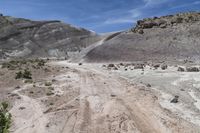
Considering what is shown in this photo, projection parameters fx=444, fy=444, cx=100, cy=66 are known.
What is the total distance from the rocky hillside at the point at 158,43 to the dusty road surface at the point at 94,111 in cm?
2888

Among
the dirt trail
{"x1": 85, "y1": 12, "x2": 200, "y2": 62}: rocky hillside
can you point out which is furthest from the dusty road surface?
{"x1": 85, "y1": 12, "x2": 200, "y2": 62}: rocky hillside

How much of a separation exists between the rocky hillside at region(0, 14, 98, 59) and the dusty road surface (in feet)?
319

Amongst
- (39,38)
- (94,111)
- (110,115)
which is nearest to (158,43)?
(94,111)

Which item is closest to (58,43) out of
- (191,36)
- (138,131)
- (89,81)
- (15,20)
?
(15,20)

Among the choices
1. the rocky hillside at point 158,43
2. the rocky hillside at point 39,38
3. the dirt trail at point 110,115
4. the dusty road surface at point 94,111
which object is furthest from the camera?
the rocky hillside at point 39,38

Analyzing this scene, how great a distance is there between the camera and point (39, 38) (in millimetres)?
144375

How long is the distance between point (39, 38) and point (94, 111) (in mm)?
124545

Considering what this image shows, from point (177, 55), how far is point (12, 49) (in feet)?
276

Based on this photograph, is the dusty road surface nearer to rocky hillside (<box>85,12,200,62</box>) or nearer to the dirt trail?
the dirt trail

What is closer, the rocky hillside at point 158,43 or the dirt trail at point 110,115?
the dirt trail at point 110,115

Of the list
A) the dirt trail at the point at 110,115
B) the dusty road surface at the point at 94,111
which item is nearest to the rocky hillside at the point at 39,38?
the dusty road surface at the point at 94,111

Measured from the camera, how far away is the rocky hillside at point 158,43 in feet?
198

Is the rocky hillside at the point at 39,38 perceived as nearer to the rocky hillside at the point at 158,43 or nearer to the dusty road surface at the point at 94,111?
the rocky hillside at the point at 158,43

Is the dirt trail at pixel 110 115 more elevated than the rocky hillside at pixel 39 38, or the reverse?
the rocky hillside at pixel 39 38
